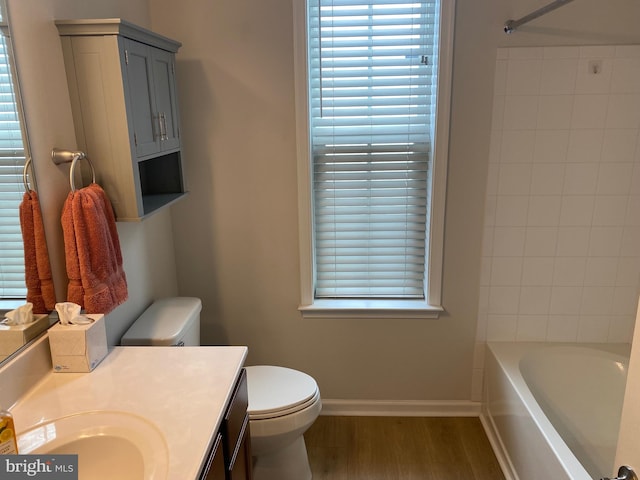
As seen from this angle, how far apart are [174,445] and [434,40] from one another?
1.97 metres

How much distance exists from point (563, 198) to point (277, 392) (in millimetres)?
1584

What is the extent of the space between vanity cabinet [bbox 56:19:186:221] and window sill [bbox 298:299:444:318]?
3.39ft

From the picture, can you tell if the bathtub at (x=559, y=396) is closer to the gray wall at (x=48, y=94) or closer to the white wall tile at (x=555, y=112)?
the white wall tile at (x=555, y=112)

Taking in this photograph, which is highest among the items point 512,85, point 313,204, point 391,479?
point 512,85

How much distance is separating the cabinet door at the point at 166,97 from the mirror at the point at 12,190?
569mm

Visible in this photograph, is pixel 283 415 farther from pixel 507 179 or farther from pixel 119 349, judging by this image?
pixel 507 179

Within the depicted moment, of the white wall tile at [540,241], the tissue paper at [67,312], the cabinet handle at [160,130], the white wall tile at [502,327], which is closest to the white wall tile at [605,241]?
the white wall tile at [540,241]

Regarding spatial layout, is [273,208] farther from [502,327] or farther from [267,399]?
[502,327]

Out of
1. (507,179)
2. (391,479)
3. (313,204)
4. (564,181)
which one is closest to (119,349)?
(313,204)

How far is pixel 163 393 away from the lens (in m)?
1.42

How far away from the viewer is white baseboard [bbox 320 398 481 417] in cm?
272

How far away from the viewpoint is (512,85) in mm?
2271

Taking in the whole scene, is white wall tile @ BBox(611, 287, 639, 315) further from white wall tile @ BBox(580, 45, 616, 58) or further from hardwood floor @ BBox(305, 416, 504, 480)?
white wall tile @ BBox(580, 45, 616, 58)

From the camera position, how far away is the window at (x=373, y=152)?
2307mm
